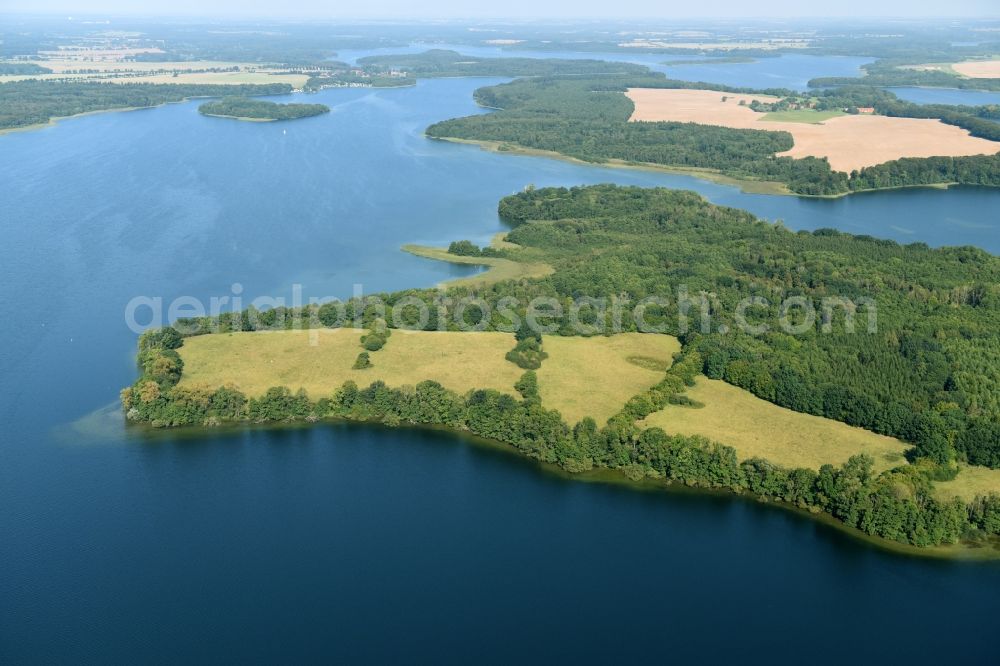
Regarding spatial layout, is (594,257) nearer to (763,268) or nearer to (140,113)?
(763,268)

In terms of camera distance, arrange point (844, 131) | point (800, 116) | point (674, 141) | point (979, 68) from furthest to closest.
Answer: point (979, 68), point (800, 116), point (844, 131), point (674, 141)

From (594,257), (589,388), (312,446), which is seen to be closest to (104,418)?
(312,446)

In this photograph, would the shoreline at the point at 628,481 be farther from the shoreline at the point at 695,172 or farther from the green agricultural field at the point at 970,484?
the shoreline at the point at 695,172

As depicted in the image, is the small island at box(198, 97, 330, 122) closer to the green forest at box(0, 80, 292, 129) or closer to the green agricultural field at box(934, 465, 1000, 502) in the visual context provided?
the green forest at box(0, 80, 292, 129)

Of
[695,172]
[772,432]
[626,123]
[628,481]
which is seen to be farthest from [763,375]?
[626,123]

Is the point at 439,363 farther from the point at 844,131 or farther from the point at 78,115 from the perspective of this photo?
the point at 78,115

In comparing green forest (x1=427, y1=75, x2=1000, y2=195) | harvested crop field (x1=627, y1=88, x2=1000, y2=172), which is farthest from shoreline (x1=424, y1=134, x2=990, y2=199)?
harvested crop field (x1=627, y1=88, x2=1000, y2=172)

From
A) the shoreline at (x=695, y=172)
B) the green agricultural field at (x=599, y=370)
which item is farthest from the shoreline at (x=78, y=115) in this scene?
the green agricultural field at (x=599, y=370)
